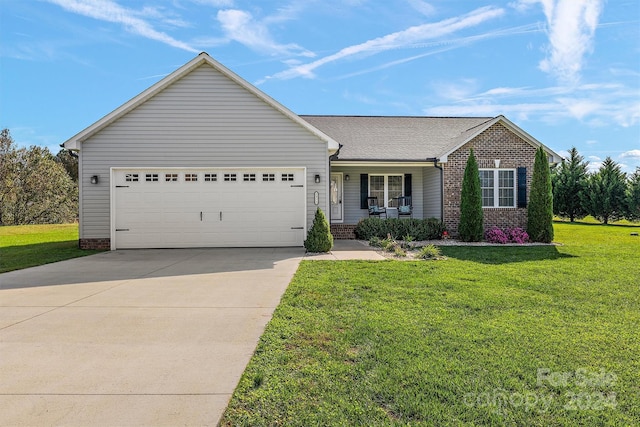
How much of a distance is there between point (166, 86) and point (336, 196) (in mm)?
7220

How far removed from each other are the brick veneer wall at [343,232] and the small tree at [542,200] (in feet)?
20.5

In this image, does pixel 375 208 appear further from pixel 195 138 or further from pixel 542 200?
pixel 195 138

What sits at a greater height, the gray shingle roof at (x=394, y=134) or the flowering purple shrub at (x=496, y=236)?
the gray shingle roof at (x=394, y=134)

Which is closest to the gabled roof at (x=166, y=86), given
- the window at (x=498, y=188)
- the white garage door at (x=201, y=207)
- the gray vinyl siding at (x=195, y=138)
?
the gray vinyl siding at (x=195, y=138)

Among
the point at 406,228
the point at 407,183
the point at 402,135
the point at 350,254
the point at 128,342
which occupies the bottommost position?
the point at 128,342

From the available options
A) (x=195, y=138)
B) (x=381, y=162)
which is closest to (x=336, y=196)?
(x=381, y=162)

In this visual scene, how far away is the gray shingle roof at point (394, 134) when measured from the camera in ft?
46.1

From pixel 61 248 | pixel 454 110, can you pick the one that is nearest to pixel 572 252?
pixel 454 110

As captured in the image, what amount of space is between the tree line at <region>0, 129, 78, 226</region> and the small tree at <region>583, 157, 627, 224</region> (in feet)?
126

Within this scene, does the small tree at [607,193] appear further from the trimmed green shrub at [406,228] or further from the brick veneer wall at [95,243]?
the brick veneer wall at [95,243]

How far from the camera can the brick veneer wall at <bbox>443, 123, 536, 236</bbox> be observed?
44.5 ft

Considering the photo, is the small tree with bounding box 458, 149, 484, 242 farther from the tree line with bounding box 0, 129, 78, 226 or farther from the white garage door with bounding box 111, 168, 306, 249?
the tree line with bounding box 0, 129, 78, 226

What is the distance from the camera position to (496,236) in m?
12.8

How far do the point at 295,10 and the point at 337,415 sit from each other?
10.5m
